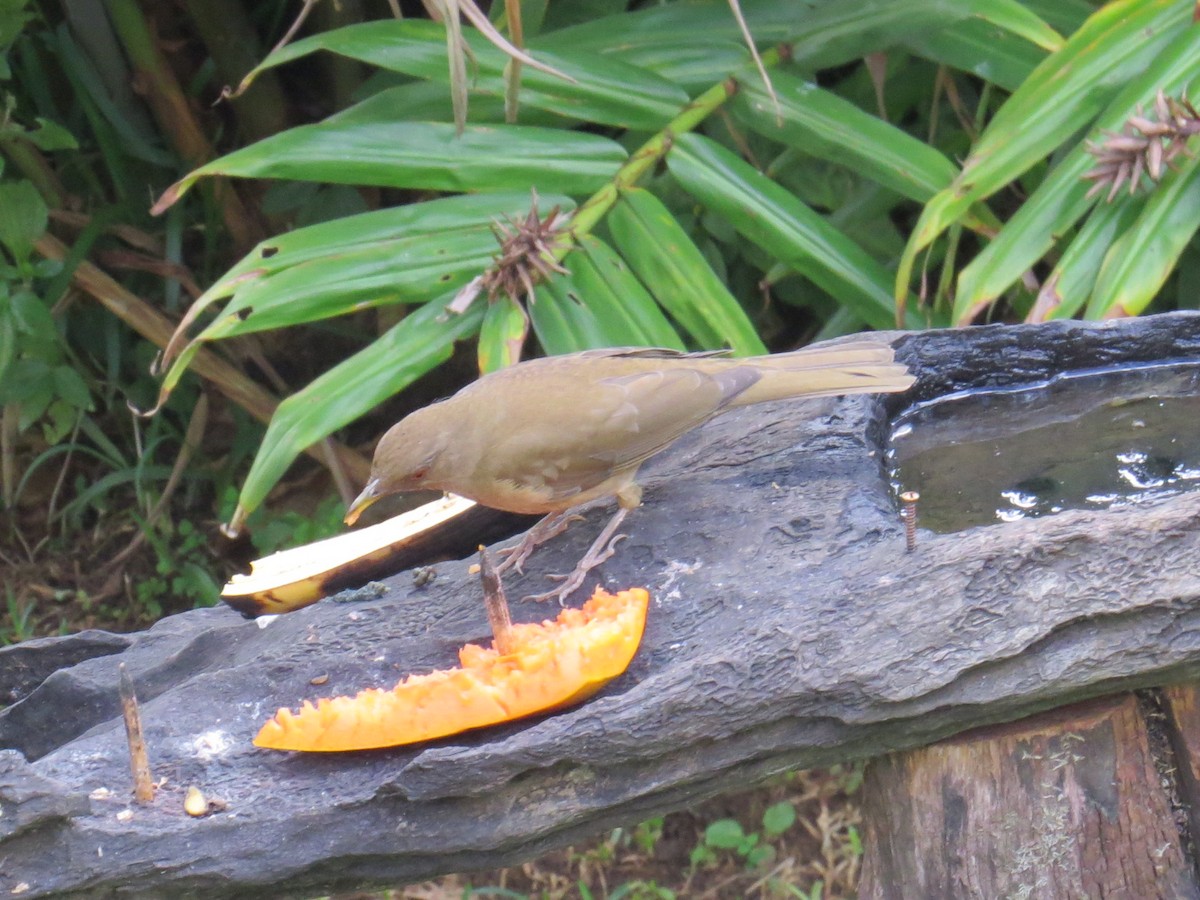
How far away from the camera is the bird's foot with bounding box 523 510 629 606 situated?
7.45ft

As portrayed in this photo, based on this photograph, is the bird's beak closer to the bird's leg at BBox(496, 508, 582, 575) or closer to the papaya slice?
the bird's leg at BBox(496, 508, 582, 575)

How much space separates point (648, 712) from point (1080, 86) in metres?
2.16

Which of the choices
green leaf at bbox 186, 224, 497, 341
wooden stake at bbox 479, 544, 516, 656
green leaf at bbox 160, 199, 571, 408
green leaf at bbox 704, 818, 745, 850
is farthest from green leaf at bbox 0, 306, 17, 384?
green leaf at bbox 704, 818, 745, 850

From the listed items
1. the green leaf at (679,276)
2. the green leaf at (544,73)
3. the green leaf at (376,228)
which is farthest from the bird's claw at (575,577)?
the green leaf at (544,73)

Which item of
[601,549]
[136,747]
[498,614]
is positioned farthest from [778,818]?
[136,747]

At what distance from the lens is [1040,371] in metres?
2.72

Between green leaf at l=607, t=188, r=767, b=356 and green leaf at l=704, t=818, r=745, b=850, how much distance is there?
1435 mm

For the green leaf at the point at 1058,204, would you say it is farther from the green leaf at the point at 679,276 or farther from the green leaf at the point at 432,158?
the green leaf at the point at 432,158

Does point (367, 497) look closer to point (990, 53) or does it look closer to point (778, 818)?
point (778, 818)

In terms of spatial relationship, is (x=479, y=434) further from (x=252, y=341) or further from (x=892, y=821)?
(x=252, y=341)

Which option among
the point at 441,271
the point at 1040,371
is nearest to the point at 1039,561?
the point at 1040,371

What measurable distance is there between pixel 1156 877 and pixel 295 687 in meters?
1.41

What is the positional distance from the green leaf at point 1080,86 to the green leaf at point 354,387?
1.11 m

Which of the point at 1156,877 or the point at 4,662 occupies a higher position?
the point at 4,662
